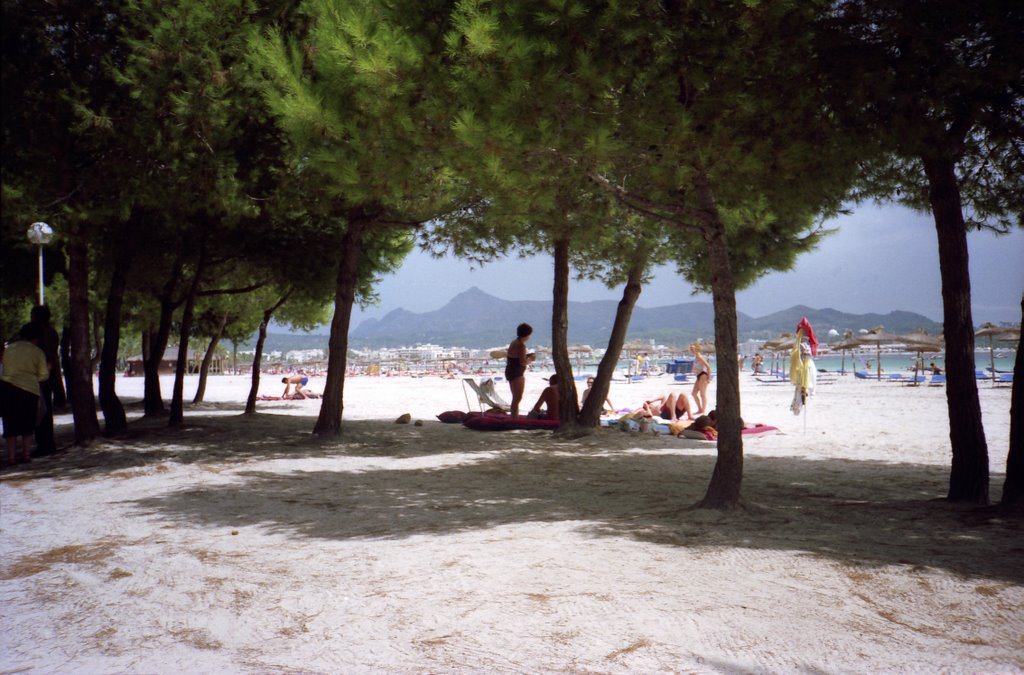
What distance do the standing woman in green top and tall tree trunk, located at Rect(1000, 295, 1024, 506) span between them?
31.0ft

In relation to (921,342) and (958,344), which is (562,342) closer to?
(958,344)

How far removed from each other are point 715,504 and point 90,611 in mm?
4088

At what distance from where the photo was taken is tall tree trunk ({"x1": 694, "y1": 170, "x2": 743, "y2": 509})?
538 centimetres

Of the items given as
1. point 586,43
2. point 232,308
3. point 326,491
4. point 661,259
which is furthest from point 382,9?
point 232,308

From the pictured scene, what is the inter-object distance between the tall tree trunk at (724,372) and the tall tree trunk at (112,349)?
29.9 feet

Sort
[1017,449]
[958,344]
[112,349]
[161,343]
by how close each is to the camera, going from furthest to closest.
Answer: [161,343]
[112,349]
[958,344]
[1017,449]

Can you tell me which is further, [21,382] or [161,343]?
[161,343]

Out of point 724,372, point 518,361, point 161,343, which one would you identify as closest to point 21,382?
point 161,343

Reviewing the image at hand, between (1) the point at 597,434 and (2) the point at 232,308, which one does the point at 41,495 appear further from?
(2) the point at 232,308

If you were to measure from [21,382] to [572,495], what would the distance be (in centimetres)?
633

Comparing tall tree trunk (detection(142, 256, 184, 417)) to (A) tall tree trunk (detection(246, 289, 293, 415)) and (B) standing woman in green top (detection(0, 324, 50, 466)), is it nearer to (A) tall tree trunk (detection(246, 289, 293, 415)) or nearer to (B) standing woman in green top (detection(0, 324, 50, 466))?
(A) tall tree trunk (detection(246, 289, 293, 415))

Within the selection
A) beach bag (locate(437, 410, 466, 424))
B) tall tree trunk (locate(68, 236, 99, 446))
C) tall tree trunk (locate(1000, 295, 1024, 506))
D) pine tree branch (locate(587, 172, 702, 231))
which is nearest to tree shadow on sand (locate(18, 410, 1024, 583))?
tall tree trunk (locate(1000, 295, 1024, 506))

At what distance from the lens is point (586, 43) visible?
16.5ft

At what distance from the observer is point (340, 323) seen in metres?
10.7
